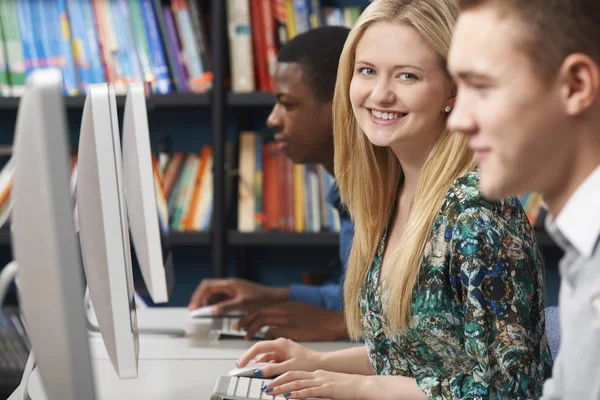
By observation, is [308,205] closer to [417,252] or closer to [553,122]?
[417,252]

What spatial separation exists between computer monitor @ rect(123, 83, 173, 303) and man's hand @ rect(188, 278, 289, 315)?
501 millimetres

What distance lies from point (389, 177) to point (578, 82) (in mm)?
777

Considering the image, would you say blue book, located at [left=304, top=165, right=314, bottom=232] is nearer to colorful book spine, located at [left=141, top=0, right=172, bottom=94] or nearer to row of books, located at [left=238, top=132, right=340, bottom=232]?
row of books, located at [left=238, top=132, right=340, bottom=232]

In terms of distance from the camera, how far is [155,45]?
8.25 feet

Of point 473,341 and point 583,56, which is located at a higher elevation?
point 583,56

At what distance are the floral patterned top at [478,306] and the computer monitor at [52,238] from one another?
0.60 metres

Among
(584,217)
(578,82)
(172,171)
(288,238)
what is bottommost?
(288,238)

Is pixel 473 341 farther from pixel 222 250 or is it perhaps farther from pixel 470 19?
pixel 222 250

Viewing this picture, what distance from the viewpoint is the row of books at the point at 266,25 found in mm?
2504

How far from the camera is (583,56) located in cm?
69

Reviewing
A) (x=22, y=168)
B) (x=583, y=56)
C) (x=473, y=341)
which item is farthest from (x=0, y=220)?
(x=583, y=56)

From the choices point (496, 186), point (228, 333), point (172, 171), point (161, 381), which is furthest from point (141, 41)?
point (496, 186)

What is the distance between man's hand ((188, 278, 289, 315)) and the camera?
6.36ft

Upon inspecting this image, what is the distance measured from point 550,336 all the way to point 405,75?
51 cm
